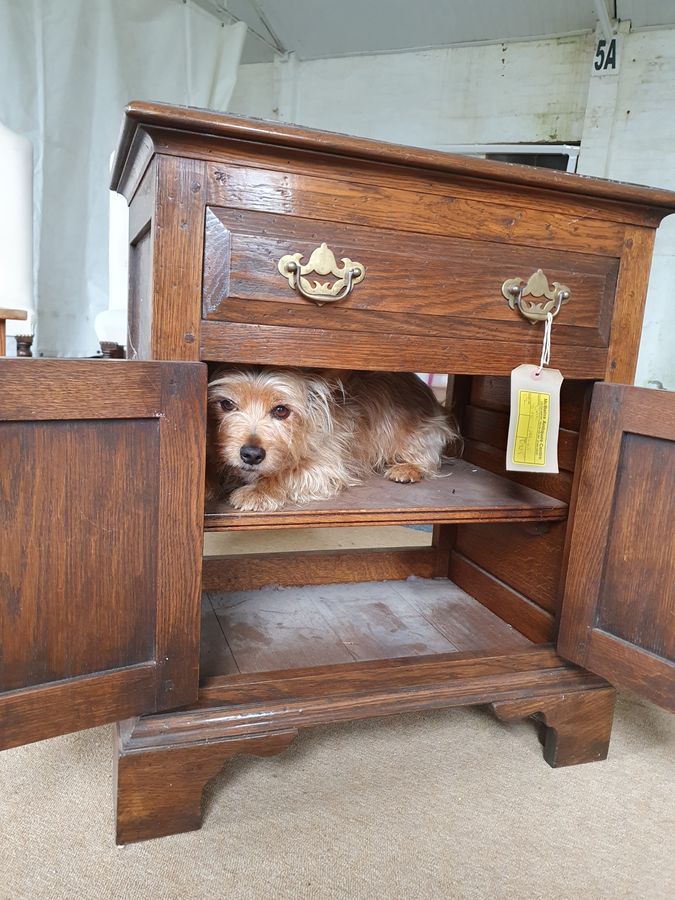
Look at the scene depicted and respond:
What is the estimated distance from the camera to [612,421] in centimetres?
115

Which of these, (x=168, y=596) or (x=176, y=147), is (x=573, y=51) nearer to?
(x=176, y=147)

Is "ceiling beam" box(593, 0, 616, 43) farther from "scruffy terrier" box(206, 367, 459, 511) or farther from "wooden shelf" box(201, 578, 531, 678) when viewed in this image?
"wooden shelf" box(201, 578, 531, 678)

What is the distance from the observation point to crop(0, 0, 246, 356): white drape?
262cm

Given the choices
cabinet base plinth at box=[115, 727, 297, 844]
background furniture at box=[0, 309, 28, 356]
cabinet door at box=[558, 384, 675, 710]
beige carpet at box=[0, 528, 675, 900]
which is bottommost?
beige carpet at box=[0, 528, 675, 900]

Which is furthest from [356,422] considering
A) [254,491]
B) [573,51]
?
[573,51]

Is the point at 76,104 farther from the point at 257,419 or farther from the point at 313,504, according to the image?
the point at 313,504

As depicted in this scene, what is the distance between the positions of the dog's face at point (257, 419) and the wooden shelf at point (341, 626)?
0.36 meters

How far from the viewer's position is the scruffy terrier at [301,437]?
3.89 feet

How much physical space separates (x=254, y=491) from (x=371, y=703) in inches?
16.8

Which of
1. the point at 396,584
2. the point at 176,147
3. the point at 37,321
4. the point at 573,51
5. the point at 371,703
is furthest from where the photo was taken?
the point at 573,51

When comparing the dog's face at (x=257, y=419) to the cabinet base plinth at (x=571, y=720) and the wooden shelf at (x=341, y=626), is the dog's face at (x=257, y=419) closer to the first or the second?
the wooden shelf at (x=341, y=626)

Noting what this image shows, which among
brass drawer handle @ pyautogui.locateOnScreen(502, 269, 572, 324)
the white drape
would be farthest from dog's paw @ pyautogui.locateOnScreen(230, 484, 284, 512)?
the white drape

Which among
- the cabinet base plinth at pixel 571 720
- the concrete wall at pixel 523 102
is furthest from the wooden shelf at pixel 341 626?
the concrete wall at pixel 523 102

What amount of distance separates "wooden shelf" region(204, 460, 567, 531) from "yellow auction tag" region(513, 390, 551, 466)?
14 centimetres
